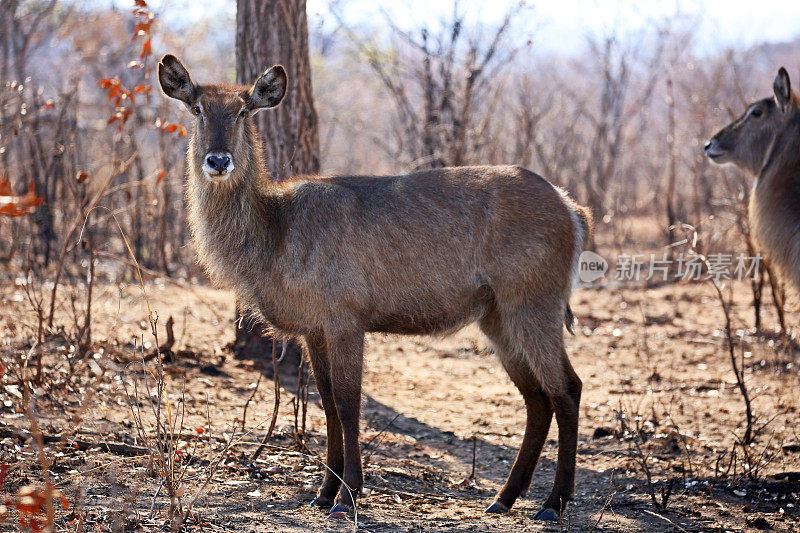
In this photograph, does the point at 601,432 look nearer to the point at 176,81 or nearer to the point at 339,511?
the point at 339,511

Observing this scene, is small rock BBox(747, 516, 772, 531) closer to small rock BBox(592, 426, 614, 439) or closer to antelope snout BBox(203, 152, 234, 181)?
small rock BBox(592, 426, 614, 439)

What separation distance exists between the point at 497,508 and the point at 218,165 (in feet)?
7.84

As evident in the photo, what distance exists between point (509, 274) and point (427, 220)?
552 millimetres

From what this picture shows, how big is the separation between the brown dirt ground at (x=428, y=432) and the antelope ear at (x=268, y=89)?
1.61 metres

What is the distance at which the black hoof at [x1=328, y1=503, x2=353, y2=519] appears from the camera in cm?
409

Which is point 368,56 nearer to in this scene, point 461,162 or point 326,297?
point 461,162

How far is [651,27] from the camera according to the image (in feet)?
48.8

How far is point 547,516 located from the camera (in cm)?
444

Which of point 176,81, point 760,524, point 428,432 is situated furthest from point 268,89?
point 760,524

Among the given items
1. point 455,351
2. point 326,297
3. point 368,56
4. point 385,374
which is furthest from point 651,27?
point 326,297

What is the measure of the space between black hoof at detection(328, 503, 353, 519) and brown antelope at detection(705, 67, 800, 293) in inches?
154

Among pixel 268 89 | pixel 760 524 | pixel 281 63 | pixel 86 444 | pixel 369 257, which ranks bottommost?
pixel 760 524

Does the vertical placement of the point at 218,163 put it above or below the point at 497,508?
above

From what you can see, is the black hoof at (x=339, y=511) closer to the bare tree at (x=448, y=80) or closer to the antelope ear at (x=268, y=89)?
the antelope ear at (x=268, y=89)
